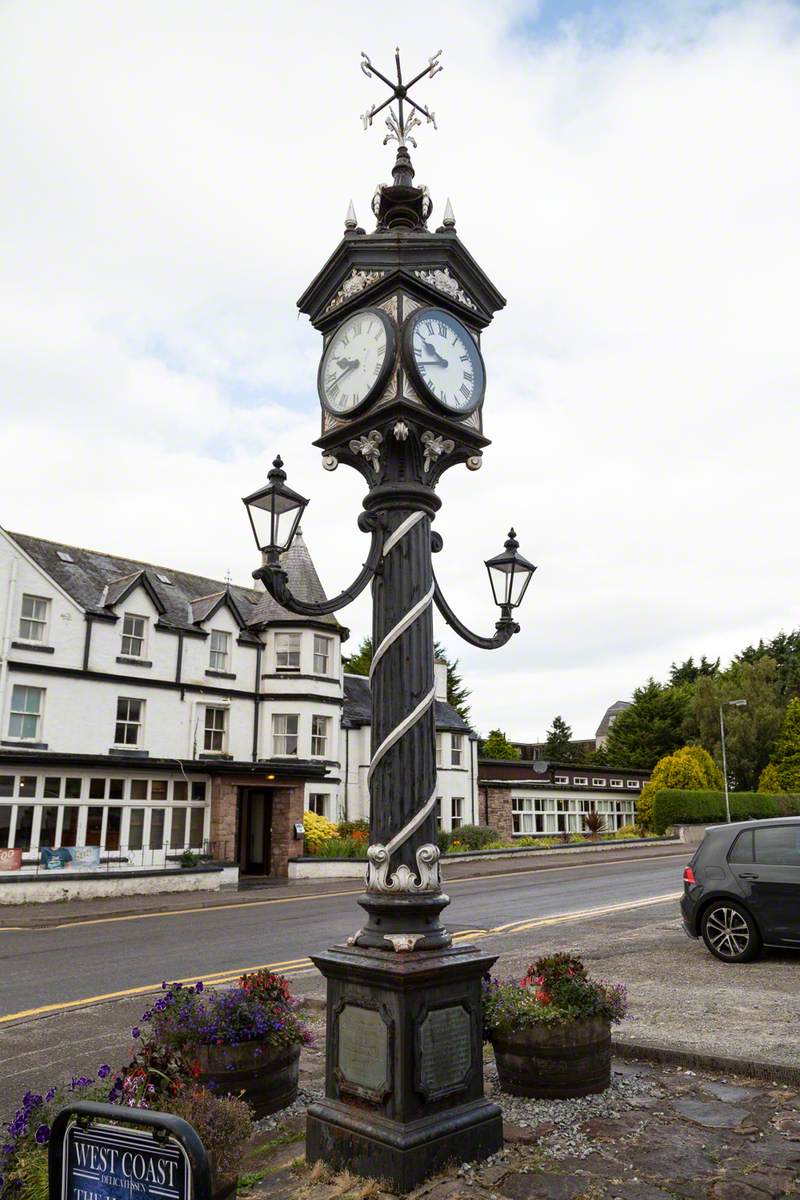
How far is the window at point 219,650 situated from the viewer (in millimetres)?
31125

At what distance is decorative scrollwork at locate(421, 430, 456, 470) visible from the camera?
5688mm

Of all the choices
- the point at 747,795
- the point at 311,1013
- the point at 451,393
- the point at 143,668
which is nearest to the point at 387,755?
the point at 451,393

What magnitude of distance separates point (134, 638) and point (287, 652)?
619cm

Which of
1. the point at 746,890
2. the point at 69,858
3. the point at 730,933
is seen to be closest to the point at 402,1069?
the point at 746,890

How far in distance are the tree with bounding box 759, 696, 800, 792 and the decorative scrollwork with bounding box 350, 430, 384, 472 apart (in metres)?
56.5

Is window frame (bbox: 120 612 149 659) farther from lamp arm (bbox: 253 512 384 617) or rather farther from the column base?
the column base

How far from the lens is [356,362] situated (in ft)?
19.5

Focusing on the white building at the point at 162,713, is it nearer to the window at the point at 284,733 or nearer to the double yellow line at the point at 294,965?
the window at the point at 284,733

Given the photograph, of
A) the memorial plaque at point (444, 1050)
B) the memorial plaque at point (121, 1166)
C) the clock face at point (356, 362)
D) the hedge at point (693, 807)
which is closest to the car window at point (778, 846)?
the memorial plaque at point (444, 1050)

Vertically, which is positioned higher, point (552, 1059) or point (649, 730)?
point (649, 730)

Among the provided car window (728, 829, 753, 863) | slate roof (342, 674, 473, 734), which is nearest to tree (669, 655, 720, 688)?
slate roof (342, 674, 473, 734)

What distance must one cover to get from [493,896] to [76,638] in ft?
48.5

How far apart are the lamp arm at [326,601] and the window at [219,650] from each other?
2634 centimetres

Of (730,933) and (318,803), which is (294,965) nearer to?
(730,933)
